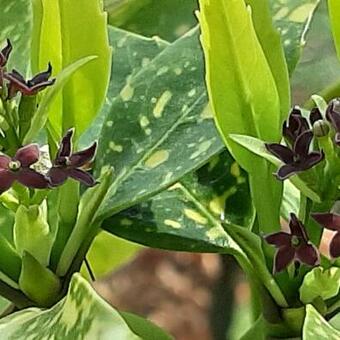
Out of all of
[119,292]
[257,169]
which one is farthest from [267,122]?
[119,292]

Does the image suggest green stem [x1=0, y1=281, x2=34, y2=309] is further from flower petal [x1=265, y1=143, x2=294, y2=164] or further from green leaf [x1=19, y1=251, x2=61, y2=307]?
flower petal [x1=265, y1=143, x2=294, y2=164]

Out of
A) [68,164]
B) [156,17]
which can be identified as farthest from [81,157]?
[156,17]

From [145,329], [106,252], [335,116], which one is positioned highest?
[335,116]

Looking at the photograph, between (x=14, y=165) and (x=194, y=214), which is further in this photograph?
(x=194, y=214)

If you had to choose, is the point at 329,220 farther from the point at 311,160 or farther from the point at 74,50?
the point at 74,50

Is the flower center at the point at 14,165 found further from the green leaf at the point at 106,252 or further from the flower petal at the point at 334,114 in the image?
the green leaf at the point at 106,252

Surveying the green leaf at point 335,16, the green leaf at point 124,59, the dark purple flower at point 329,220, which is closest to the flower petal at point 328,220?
the dark purple flower at point 329,220

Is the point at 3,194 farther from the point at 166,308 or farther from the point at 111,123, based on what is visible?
the point at 166,308
